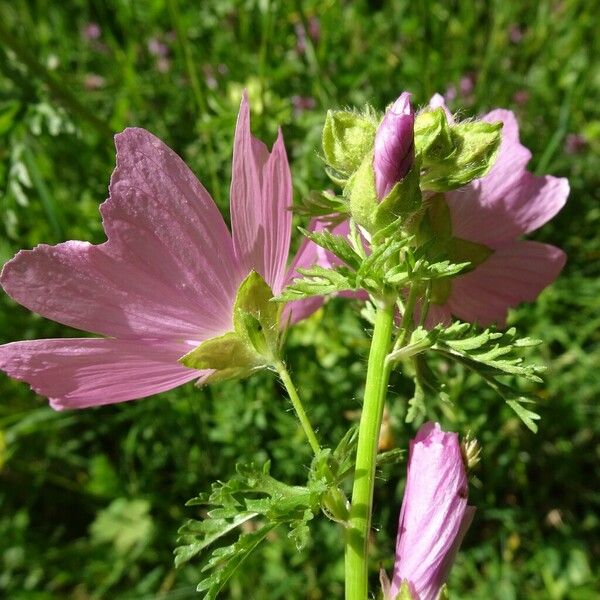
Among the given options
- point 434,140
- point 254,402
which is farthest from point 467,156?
point 254,402

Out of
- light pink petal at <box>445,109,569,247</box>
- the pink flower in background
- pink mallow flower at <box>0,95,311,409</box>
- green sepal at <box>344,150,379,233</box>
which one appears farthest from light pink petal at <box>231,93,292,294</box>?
the pink flower in background

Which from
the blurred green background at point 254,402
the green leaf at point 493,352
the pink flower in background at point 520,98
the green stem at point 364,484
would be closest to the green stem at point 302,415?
the green stem at point 364,484

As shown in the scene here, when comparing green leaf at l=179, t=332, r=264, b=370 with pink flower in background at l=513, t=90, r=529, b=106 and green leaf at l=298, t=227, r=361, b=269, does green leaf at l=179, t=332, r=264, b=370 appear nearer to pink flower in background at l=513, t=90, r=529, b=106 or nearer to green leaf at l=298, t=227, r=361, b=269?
green leaf at l=298, t=227, r=361, b=269

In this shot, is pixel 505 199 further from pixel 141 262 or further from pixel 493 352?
pixel 141 262

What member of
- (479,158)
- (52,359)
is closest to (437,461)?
(479,158)

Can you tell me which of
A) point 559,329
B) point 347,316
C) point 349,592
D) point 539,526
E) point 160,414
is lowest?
point 539,526

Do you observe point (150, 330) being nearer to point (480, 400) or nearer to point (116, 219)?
point (116, 219)

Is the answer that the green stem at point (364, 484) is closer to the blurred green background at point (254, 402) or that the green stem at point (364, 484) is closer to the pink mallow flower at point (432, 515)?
the pink mallow flower at point (432, 515)
